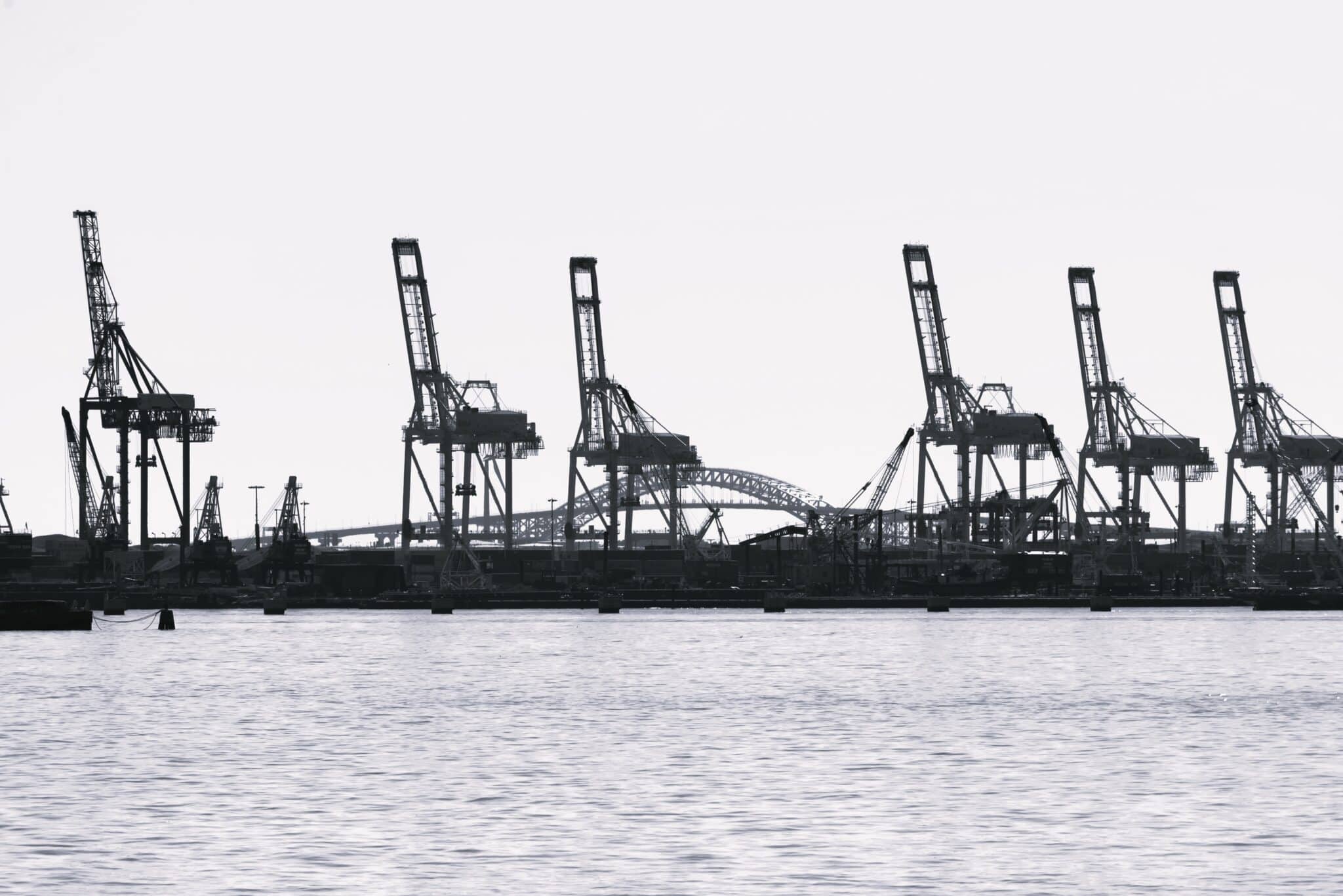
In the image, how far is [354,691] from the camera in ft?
267

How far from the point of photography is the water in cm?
3500

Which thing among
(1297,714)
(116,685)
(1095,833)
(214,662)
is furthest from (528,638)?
(1095,833)

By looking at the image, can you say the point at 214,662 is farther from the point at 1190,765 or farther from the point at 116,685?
the point at 1190,765

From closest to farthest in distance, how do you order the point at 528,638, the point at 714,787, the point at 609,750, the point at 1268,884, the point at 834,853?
the point at 1268,884 → the point at 834,853 → the point at 714,787 → the point at 609,750 → the point at 528,638

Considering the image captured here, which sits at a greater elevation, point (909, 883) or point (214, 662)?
point (214, 662)

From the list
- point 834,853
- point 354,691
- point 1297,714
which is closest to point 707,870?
point 834,853

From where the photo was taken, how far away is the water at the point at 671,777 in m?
35.0

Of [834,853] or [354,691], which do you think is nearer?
[834,853]

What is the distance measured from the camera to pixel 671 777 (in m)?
48.8

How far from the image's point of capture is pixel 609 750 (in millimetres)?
55500

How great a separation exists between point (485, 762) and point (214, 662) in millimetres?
55189

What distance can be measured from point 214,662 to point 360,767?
182 ft

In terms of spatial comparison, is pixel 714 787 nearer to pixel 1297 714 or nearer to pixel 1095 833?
pixel 1095 833

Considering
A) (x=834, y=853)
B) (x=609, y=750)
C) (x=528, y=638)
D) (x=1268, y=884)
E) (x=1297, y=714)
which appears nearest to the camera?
(x=1268, y=884)
